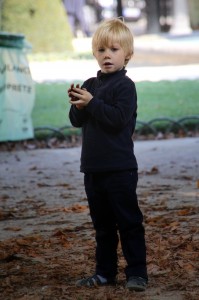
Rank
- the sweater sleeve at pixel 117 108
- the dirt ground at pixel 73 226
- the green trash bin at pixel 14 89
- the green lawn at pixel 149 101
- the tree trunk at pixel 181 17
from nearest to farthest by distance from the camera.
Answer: the sweater sleeve at pixel 117 108 → the dirt ground at pixel 73 226 → the green trash bin at pixel 14 89 → the green lawn at pixel 149 101 → the tree trunk at pixel 181 17

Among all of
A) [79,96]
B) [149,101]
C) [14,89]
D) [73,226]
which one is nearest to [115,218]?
[79,96]

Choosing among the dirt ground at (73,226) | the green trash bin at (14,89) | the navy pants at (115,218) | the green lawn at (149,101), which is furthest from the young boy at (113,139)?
the green lawn at (149,101)

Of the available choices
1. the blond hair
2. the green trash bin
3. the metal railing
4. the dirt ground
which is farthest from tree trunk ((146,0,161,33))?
the blond hair

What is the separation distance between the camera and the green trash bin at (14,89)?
11922 millimetres

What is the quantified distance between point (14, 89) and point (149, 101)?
4516 mm

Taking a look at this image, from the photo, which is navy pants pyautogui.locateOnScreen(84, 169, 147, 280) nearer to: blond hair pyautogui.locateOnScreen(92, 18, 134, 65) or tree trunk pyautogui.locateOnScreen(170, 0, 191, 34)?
blond hair pyautogui.locateOnScreen(92, 18, 134, 65)

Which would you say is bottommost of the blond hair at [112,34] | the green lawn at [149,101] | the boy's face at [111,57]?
the green lawn at [149,101]

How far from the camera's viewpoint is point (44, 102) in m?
16.3

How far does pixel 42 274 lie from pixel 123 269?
18.0 inches

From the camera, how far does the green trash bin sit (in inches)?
469

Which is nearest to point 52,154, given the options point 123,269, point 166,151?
point 166,151

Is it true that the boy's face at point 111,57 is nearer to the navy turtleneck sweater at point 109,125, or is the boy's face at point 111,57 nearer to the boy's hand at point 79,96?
the navy turtleneck sweater at point 109,125

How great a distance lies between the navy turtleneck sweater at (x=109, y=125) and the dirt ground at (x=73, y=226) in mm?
658

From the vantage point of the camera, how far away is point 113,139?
4625mm
